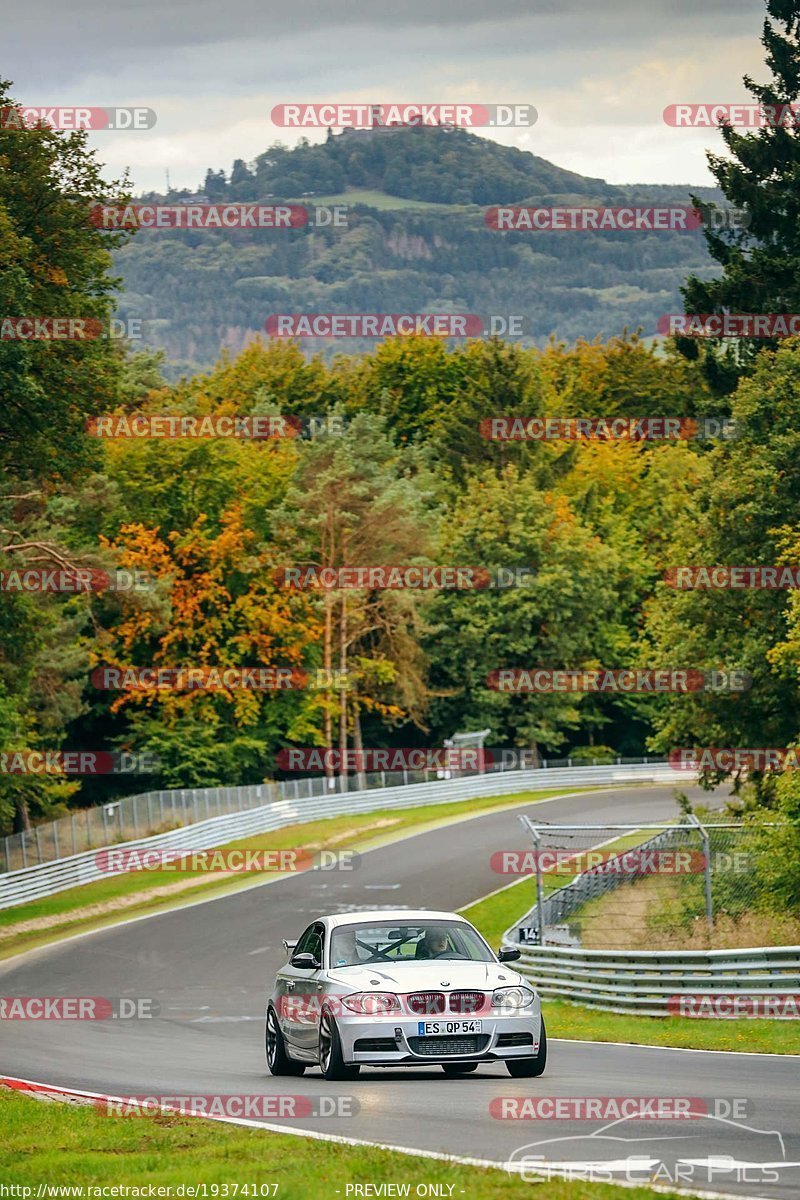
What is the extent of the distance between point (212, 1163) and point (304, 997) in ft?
16.2

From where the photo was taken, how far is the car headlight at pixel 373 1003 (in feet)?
44.8

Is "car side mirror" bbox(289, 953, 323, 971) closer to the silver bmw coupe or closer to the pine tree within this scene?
the silver bmw coupe

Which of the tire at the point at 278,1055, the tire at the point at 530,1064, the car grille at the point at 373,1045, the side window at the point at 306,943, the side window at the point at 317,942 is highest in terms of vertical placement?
the side window at the point at 317,942

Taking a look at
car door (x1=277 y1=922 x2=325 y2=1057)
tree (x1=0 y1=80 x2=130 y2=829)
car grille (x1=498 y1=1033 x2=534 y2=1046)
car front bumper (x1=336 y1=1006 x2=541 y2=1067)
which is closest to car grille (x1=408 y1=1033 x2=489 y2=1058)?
→ car front bumper (x1=336 y1=1006 x2=541 y2=1067)

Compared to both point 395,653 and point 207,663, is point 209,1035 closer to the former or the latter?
point 207,663

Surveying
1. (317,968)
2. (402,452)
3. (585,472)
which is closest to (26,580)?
(317,968)

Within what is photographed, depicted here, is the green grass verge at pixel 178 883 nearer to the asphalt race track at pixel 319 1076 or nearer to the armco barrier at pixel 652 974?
the asphalt race track at pixel 319 1076

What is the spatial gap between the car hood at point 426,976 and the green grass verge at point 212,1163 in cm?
232

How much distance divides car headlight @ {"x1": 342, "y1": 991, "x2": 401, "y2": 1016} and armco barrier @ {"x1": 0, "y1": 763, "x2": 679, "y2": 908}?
1331 inches

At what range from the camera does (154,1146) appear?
10.6 m

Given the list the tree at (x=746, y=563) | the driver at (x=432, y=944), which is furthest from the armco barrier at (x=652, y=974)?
the tree at (x=746, y=563)

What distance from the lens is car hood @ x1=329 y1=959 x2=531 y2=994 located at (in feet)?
45.0

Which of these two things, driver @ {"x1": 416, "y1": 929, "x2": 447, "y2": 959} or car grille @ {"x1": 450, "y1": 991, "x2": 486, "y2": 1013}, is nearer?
car grille @ {"x1": 450, "y1": 991, "x2": 486, "y2": 1013}

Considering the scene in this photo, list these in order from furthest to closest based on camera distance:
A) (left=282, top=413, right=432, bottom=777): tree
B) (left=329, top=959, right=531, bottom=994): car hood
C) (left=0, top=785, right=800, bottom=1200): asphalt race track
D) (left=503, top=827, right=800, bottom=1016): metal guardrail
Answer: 1. (left=282, top=413, right=432, bottom=777): tree
2. (left=503, top=827, right=800, bottom=1016): metal guardrail
3. (left=329, top=959, right=531, bottom=994): car hood
4. (left=0, top=785, right=800, bottom=1200): asphalt race track
